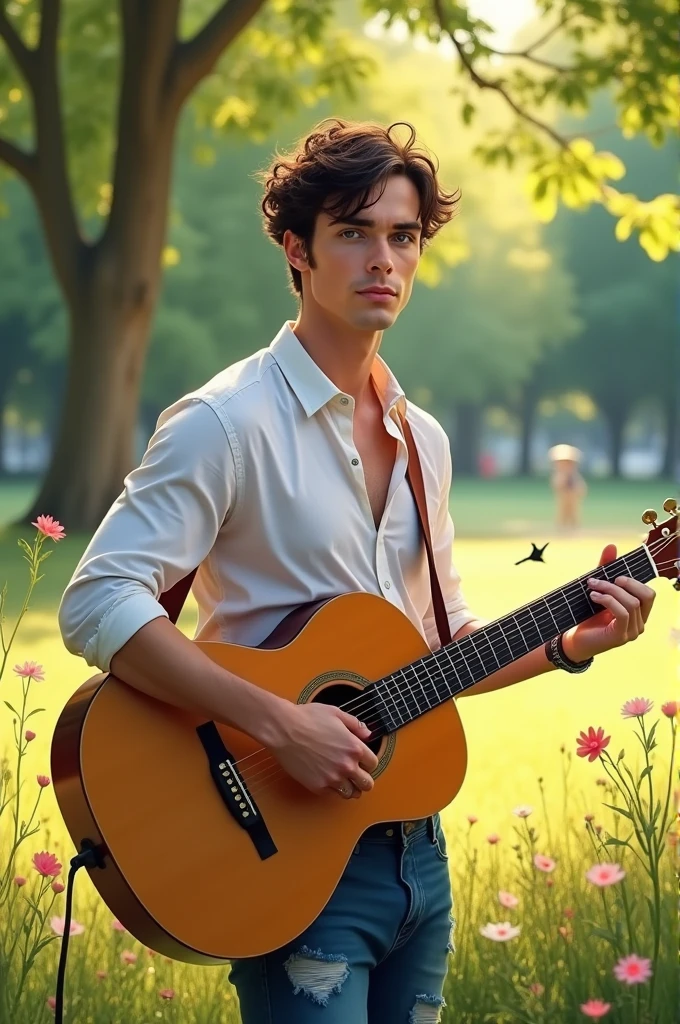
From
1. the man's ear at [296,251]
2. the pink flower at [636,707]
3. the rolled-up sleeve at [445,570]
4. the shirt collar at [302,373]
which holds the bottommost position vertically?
the pink flower at [636,707]

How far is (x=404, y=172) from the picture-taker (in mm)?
2338

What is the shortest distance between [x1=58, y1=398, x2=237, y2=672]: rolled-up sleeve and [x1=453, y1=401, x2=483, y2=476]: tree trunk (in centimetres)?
3819

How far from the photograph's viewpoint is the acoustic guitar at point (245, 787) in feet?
6.72

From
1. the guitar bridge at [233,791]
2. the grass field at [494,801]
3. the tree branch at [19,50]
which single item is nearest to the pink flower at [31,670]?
the grass field at [494,801]

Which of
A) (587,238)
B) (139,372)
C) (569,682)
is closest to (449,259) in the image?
(139,372)

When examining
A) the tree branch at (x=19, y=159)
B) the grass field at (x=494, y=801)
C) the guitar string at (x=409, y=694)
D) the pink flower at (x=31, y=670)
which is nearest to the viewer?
the guitar string at (x=409, y=694)

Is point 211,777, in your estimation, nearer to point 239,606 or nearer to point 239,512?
point 239,606

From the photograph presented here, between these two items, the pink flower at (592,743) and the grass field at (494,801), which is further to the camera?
the grass field at (494,801)

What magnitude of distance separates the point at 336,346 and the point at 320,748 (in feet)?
2.41

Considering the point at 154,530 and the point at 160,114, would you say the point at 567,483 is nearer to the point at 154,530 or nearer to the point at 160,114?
the point at 160,114

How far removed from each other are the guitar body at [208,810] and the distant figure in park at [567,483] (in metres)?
15.3

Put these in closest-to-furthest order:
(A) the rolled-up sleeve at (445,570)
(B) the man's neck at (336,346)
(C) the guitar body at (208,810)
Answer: (C) the guitar body at (208,810) → (B) the man's neck at (336,346) → (A) the rolled-up sleeve at (445,570)

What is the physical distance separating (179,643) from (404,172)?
3.07 ft

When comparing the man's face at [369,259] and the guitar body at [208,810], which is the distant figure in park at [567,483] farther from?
the guitar body at [208,810]
